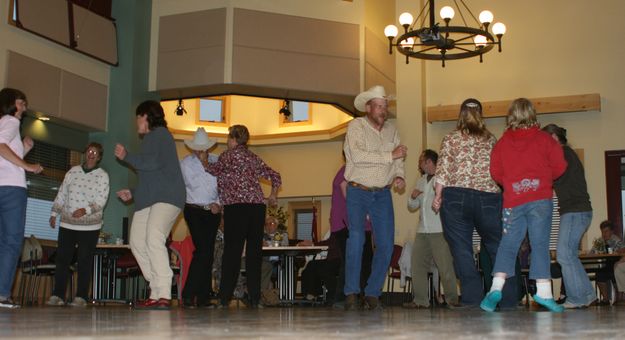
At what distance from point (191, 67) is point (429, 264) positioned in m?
5.13

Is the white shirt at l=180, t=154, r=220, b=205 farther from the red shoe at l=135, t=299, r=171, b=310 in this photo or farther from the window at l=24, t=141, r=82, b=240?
the window at l=24, t=141, r=82, b=240

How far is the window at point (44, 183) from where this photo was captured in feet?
34.4

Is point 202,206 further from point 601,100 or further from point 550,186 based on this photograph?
point 601,100

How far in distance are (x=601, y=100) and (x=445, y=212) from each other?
23.8 ft

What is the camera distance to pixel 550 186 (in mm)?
4625

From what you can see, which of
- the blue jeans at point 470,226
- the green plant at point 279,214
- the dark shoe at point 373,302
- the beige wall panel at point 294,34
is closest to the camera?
the blue jeans at point 470,226

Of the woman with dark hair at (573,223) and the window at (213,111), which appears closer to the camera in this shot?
the woman with dark hair at (573,223)

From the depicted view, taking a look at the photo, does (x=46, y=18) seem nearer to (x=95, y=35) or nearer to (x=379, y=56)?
(x=95, y=35)

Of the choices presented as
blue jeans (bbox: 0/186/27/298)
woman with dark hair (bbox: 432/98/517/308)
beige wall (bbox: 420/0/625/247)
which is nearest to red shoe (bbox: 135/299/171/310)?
blue jeans (bbox: 0/186/27/298)

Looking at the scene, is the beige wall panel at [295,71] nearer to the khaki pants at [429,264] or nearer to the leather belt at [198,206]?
the khaki pants at [429,264]

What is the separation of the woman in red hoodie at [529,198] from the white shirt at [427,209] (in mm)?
2235

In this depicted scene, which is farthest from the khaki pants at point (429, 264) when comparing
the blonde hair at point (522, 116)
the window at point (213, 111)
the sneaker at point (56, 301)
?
the window at point (213, 111)

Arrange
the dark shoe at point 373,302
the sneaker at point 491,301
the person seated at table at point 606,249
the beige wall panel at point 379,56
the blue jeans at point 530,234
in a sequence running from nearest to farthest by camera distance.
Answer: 1. the sneaker at point 491,301
2. the blue jeans at point 530,234
3. the dark shoe at point 373,302
4. the person seated at table at point 606,249
5. the beige wall panel at point 379,56

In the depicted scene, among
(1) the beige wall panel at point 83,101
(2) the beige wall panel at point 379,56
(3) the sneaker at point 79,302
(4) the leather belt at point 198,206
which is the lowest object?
(3) the sneaker at point 79,302
